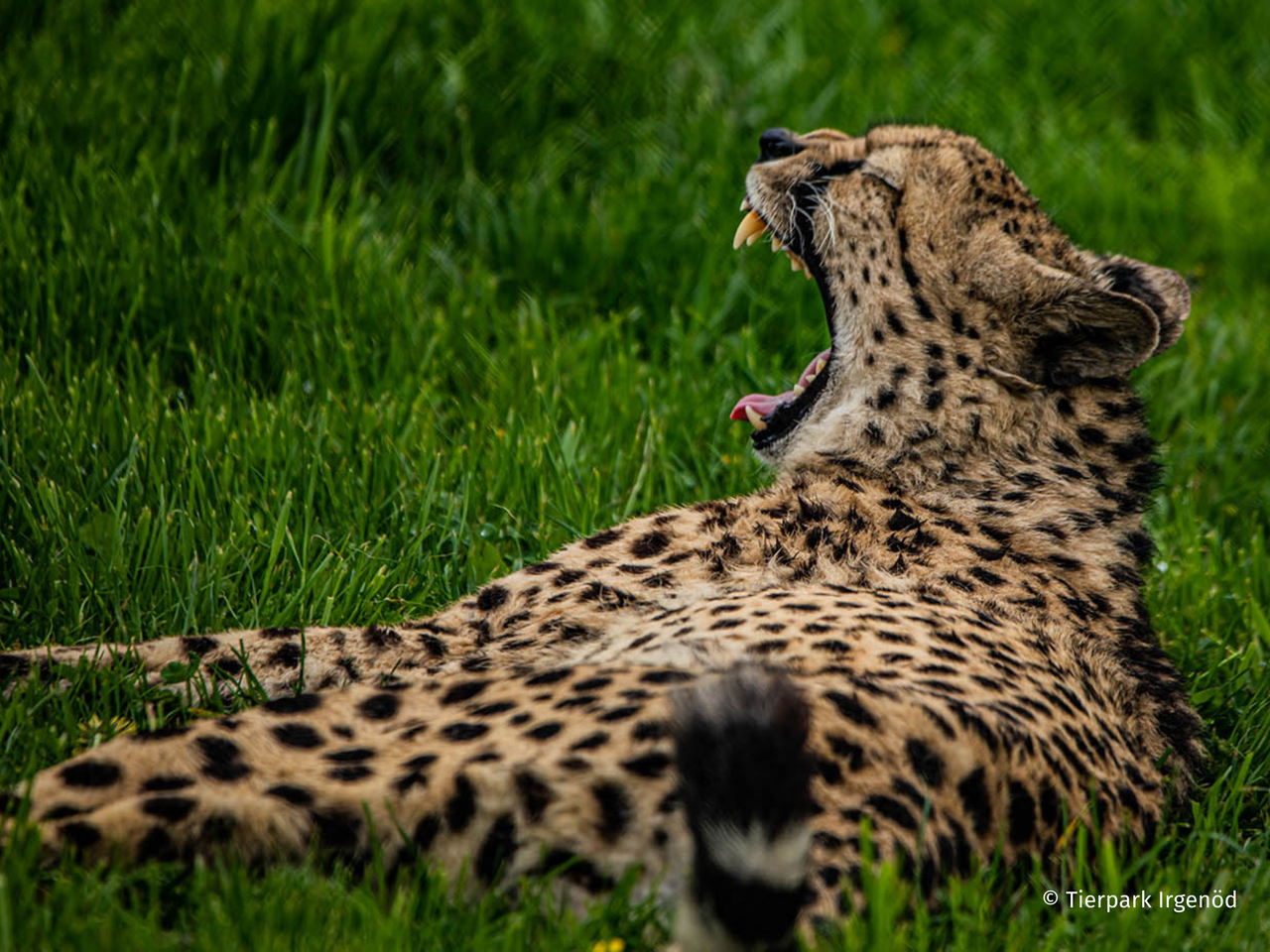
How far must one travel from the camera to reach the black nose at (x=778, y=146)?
14.4 ft

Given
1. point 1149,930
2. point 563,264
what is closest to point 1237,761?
point 1149,930

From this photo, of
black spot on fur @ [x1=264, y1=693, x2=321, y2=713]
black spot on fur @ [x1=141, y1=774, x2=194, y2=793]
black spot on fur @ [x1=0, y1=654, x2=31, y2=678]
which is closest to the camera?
black spot on fur @ [x1=141, y1=774, x2=194, y2=793]

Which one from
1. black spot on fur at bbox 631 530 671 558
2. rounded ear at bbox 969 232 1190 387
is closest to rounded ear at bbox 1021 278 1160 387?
rounded ear at bbox 969 232 1190 387

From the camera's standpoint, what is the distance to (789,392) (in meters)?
4.29

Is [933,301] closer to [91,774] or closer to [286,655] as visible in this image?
[286,655]

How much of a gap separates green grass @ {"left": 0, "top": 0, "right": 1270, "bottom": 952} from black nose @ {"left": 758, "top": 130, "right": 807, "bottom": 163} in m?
0.92

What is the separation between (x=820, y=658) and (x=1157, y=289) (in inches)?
79.9

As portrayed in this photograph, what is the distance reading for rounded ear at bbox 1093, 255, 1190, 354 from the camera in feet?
13.8

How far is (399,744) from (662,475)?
218cm

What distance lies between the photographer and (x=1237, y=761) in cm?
380

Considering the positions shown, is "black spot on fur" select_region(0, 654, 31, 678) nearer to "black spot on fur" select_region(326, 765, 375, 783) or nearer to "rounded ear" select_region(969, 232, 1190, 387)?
"black spot on fur" select_region(326, 765, 375, 783)

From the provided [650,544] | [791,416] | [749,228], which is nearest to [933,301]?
[791,416]

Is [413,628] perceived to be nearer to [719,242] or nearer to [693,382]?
[693,382]

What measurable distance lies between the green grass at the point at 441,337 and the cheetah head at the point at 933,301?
2.57 ft
